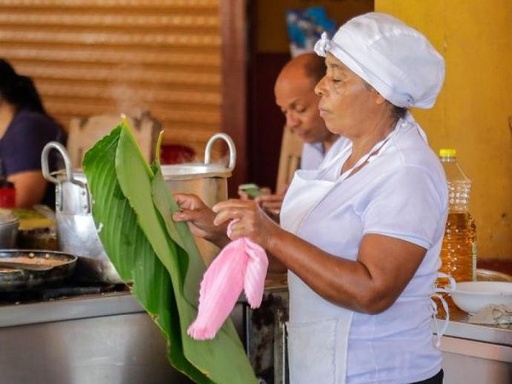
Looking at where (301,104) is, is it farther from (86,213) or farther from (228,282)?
(228,282)

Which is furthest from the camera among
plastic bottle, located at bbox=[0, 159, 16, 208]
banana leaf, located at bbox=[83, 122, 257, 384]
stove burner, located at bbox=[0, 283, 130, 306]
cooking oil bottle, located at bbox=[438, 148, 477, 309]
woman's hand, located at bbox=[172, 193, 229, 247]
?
plastic bottle, located at bbox=[0, 159, 16, 208]

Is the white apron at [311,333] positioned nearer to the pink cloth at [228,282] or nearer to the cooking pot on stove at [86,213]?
the pink cloth at [228,282]

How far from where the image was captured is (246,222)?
2254 millimetres

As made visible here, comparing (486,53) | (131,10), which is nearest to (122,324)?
(486,53)

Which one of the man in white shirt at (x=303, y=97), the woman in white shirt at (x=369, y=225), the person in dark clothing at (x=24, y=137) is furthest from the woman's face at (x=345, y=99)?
the person in dark clothing at (x=24, y=137)

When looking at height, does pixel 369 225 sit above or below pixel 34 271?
above

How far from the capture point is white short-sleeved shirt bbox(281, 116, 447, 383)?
2314 millimetres

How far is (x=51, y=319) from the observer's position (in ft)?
9.09

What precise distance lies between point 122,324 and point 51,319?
22cm

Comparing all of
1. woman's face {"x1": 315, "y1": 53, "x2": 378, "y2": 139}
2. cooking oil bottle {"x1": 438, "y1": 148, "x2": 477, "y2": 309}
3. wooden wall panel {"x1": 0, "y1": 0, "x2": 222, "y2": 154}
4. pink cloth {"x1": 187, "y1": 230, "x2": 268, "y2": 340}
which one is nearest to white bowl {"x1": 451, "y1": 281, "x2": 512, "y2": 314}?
cooking oil bottle {"x1": 438, "y1": 148, "x2": 477, "y2": 309}

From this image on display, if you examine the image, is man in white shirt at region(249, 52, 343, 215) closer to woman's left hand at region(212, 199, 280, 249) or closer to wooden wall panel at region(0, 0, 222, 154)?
wooden wall panel at region(0, 0, 222, 154)

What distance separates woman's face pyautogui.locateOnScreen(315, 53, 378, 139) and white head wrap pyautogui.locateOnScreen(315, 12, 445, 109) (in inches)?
0.9

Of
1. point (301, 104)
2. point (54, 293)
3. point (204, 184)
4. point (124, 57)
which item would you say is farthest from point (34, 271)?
point (124, 57)

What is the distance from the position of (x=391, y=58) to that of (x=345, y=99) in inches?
5.5
